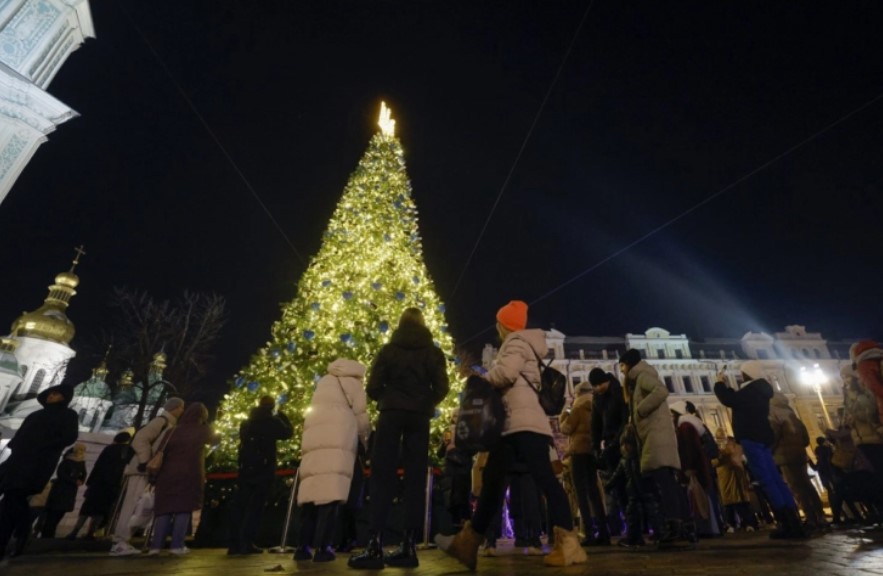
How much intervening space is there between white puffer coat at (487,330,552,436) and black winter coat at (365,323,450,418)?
1.62ft

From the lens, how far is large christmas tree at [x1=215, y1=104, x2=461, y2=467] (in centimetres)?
842

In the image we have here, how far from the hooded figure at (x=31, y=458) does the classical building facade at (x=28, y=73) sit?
16567mm

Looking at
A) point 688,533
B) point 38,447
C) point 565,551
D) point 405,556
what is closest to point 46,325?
point 38,447

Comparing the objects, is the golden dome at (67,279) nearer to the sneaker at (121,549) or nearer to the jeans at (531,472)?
the sneaker at (121,549)

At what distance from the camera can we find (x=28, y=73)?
58.4 ft

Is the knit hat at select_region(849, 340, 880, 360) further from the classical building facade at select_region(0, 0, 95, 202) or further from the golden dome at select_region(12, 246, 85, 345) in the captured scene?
the golden dome at select_region(12, 246, 85, 345)

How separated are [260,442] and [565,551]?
4.29 m

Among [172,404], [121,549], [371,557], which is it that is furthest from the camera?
[172,404]

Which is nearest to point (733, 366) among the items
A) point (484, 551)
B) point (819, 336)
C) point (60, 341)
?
point (819, 336)

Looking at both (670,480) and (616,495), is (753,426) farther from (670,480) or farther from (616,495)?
(616,495)

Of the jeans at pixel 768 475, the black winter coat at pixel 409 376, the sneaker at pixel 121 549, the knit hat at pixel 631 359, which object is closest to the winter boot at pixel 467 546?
the black winter coat at pixel 409 376

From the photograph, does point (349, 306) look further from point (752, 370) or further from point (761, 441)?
point (761, 441)

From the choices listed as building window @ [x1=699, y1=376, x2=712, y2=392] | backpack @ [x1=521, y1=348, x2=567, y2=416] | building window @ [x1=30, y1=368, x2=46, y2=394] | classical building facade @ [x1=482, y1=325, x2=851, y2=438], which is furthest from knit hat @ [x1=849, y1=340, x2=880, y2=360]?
building window @ [x1=30, y1=368, x2=46, y2=394]

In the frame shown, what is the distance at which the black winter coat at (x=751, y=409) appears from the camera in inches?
198
